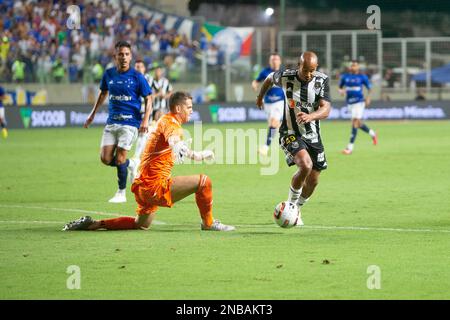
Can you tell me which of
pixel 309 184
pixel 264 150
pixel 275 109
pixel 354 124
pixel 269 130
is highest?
pixel 275 109

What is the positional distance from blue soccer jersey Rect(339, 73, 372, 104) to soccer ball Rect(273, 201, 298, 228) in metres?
16.7

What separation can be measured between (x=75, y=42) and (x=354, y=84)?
1419 cm

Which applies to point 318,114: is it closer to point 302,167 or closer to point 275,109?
point 302,167

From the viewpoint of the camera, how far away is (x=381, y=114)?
133 feet

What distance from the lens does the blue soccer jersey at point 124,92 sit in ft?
50.7

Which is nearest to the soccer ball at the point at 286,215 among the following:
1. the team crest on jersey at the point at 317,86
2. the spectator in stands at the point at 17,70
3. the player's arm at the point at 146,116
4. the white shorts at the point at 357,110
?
the team crest on jersey at the point at 317,86

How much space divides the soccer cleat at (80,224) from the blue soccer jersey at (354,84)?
17.2 meters

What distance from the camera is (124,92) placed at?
50.7ft

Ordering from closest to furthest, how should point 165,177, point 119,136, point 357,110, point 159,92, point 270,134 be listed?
point 165,177 < point 119,136 < point 159,92 < point 270,134 < point 357,110

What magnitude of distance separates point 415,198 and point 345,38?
88.8 ft

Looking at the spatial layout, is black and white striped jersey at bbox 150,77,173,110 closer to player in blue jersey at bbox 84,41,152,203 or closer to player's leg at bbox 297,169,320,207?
player in blue jersey at bbox 84,41,152,203

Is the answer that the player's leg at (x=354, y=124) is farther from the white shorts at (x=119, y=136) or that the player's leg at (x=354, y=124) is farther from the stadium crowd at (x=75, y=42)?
the white shorts at (x=119, y=136)

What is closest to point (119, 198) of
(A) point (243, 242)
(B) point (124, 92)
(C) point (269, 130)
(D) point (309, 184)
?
(B) point (124, 92)
